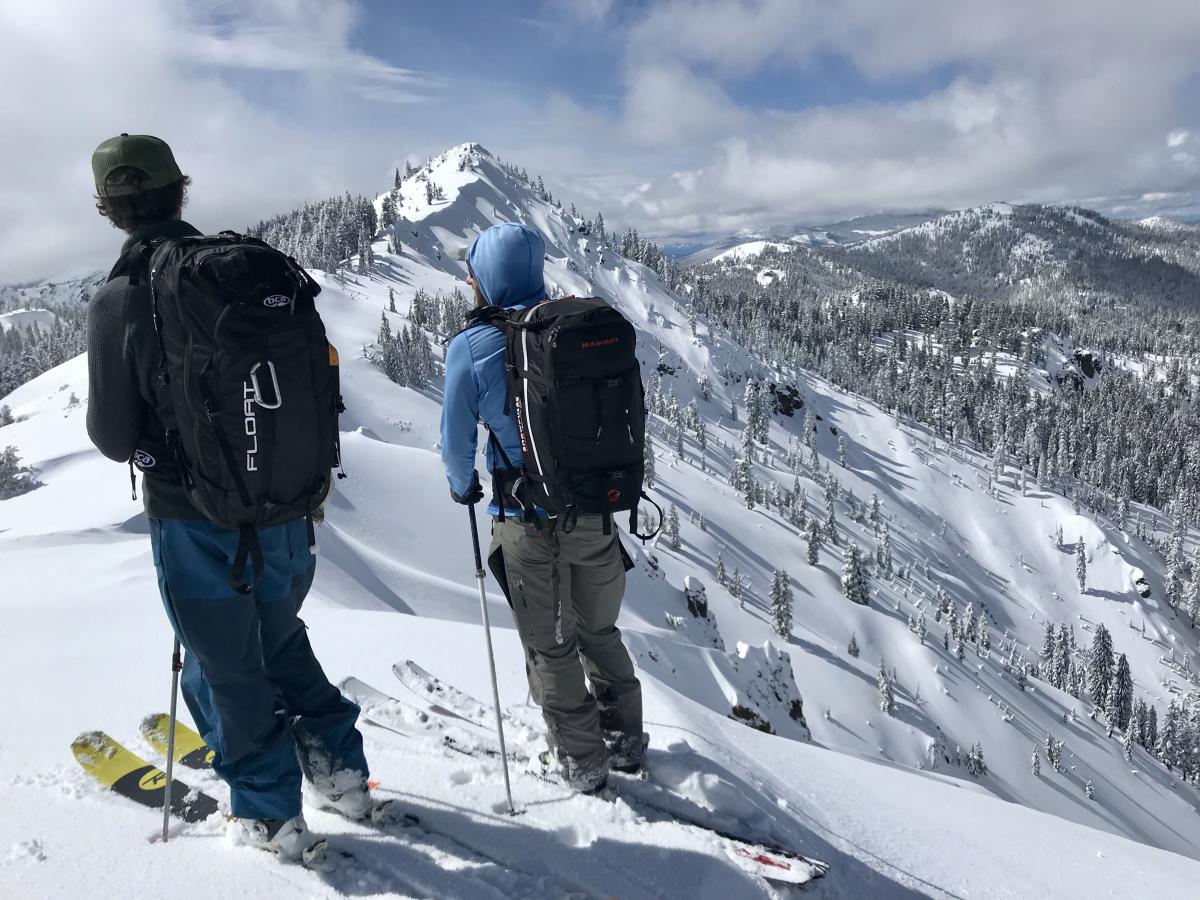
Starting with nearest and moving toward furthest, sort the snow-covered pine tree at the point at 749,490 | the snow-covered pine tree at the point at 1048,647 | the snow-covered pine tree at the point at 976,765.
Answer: the snow-covered pine tree at the point at 976,765, the snow-covered pine tree at the point at 1048,647, the snow-covered pine tree at the point at 749,490

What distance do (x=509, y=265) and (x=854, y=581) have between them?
87920mm

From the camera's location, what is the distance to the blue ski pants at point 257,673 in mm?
3219

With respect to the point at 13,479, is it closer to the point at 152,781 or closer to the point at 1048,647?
the point at 152,781

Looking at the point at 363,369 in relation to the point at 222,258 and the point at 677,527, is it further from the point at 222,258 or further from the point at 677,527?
the point at 222,258

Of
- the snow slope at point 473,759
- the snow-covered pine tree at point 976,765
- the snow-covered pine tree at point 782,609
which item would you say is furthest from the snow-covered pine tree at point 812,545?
the snow-covered pine tree at point 976,765

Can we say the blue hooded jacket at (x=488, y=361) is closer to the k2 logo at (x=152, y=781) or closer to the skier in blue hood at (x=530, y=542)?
the skier in blue hood at (x=530, y=542)

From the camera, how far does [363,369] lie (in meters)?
82.7

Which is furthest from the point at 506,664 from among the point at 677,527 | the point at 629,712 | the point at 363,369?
the point at 363,369

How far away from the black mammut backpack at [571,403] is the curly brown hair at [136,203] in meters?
1.77

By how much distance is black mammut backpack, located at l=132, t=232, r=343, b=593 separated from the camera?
2.98 metres

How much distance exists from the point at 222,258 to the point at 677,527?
2896 inches

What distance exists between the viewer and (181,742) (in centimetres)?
462

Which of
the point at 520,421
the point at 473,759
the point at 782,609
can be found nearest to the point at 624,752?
the point at 473,759

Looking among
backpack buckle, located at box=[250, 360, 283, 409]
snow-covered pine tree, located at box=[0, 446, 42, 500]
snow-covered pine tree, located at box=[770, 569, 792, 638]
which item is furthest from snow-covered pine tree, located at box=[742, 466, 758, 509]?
backpack buckle, located at box=[250, 360, 283, 409]
